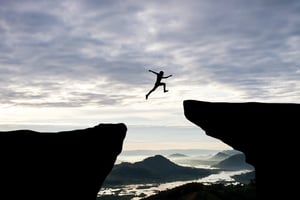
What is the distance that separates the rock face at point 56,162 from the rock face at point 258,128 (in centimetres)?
561

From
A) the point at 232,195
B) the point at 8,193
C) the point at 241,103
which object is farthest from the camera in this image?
the point at 232,195

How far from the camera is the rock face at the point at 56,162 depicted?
66.2 feet

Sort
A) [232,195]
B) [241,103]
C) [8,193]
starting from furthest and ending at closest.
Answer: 1. [232,195]
2. [241,103]
3. [8,193]

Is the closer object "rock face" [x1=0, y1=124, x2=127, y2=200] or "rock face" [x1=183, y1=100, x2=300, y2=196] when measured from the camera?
"rock face" [x1=0, y1=124, x2=127, y2=200]

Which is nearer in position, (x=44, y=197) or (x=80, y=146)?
(x=44, y=197)

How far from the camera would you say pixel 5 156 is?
66.1ft

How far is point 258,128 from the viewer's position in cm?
2127

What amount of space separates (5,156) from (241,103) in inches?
521

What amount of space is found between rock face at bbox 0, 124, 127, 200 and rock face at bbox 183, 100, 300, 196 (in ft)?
18.4

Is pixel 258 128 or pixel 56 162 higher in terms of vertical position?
pixel 258 128

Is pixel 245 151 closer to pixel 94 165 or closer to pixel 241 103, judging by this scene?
pixel 241 103

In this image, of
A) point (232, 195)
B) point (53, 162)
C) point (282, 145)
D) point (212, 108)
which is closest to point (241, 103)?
point (212, 108)

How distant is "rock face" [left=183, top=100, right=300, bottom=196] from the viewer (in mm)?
20438

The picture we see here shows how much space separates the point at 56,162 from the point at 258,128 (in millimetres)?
11368
